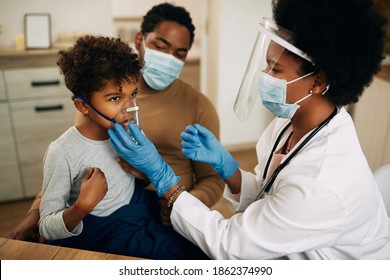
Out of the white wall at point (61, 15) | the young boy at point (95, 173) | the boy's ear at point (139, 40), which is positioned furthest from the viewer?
the white wall at point (61, 15)

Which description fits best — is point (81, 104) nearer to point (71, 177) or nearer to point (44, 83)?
point (71, 177)

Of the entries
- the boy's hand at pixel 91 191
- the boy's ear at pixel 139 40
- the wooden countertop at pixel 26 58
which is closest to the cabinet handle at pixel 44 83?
the wooden countertop at pixel 26 58

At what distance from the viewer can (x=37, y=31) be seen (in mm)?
2457

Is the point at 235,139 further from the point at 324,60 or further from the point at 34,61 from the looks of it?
the point at 324,60

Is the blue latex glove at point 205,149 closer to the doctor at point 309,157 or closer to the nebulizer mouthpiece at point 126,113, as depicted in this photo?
the doctor at point 309,157

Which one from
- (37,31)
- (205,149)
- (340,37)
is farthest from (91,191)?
(37,31)

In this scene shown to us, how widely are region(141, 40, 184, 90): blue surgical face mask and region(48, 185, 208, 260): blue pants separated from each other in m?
0.53

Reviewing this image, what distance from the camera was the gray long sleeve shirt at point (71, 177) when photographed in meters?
1.00

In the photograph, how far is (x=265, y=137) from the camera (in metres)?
1.38

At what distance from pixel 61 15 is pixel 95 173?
202 centimetres

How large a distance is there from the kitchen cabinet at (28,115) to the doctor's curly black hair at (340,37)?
182 cm

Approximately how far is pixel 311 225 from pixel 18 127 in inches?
82.8

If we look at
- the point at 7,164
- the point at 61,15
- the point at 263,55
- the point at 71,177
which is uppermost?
the point at 263,55

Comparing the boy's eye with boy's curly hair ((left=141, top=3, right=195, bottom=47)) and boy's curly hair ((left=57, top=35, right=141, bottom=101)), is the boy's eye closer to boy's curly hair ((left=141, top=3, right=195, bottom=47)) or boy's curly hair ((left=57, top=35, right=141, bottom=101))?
boy's curly hair ((left=57, top=35, right=141, bottom=101))
